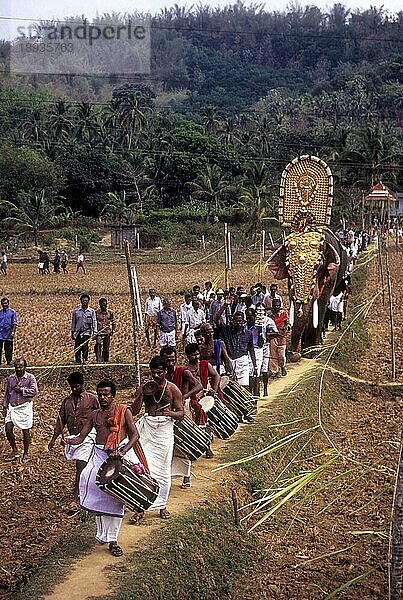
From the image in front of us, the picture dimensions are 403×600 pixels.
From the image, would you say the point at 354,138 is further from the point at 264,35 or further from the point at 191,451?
the point at 264,35

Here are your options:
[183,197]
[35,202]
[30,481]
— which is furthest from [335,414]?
[183,197]

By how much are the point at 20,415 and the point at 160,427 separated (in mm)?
2555

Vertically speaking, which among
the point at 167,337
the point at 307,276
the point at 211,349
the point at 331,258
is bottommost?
the point at 167,337

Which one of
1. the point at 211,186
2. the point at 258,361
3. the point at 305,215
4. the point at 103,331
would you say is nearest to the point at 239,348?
the point at 258,361

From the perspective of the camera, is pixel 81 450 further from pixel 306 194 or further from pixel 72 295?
pixel 72 295

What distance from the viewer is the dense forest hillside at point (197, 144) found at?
52.1 metres

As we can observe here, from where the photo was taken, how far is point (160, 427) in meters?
7.44

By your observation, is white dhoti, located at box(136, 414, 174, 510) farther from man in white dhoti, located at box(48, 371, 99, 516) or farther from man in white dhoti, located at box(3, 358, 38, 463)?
man in white dhoti, located at box(3, 358, 38, 463)

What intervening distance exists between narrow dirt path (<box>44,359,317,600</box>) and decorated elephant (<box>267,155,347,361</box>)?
479 centimetres

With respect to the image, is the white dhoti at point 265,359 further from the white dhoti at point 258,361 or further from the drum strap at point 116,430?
the drum strap at point 116,430

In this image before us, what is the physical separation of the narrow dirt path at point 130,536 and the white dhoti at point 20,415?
1911 mm

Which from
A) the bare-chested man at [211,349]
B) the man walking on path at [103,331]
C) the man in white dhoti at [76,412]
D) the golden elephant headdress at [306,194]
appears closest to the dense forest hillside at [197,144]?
the golden elephant headdress at [306,194]

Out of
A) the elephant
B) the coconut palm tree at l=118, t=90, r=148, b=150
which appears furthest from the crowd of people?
the coconut palm tree at l=118, t=90, r=148, b=150

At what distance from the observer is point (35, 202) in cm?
4644
